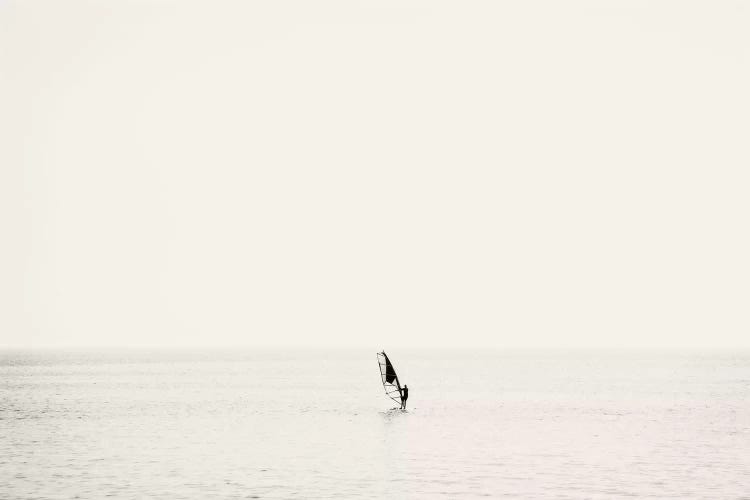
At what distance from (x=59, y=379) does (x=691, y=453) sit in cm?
11711

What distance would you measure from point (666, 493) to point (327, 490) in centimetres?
1404

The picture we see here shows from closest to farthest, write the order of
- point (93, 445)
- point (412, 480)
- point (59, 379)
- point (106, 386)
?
point (412, 480) → point (93, 445) → point (106, 386) → point (59, 379)

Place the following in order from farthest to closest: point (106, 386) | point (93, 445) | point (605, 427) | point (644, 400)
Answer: point (106, 386), point (644, 400), point (605, 427), point (93, 445)

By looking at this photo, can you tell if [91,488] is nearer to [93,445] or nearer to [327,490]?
[327,490]

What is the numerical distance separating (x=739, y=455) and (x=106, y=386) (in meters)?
94.2

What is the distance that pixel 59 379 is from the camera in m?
152

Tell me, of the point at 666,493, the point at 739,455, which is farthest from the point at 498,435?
the point at 666,493

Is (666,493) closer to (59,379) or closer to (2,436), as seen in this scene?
(2,436)

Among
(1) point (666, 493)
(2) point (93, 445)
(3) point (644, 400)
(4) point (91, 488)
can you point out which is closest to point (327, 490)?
(4) point (91, 488)

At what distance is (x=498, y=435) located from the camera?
64.1 metres

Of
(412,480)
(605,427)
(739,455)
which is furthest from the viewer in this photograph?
(605,427)

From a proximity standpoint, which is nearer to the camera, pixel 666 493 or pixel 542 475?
pixel 666 493

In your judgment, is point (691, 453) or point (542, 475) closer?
point (542, 475)

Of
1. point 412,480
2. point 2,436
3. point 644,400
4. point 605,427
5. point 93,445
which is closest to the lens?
point 412,480
